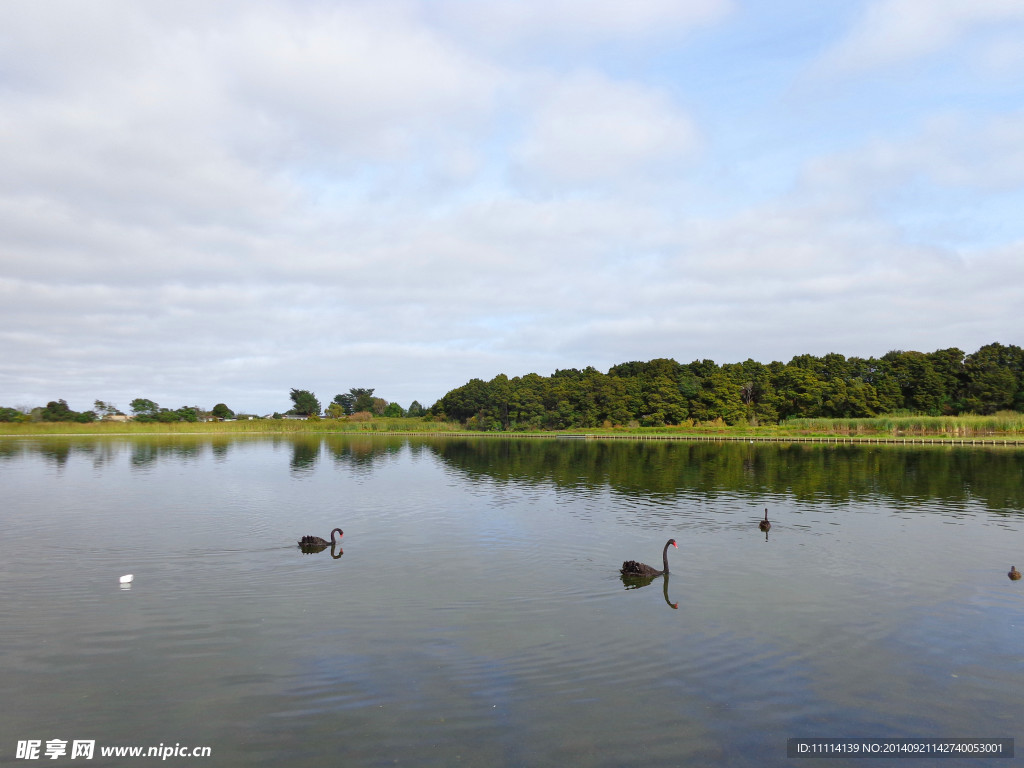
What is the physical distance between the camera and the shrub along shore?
299 ft

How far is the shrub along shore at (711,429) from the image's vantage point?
91.2 m

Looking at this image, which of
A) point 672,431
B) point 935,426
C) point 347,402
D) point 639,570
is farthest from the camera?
point 347,402

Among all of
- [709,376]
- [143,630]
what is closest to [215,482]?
[143,630]

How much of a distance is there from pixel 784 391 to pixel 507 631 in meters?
117

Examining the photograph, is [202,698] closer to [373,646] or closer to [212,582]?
[373,646]

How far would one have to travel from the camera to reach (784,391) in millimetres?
119625

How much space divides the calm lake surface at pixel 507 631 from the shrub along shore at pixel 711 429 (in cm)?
6870

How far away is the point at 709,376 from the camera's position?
12800cm

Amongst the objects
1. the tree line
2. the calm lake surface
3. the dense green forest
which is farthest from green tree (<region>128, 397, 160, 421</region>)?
the calm lake surface

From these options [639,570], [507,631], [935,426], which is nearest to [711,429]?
[935,426]

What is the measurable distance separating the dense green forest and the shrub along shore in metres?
4.38

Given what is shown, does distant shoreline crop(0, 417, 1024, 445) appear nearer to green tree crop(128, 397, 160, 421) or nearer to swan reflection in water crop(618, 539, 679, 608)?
green tree crop(128, 397, 160, 421)

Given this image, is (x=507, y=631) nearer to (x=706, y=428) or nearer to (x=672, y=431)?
(x=672, y=431)

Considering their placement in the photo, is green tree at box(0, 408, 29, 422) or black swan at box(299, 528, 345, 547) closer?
black swan at box(299, 528, 345, 547)
